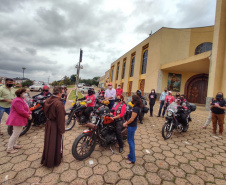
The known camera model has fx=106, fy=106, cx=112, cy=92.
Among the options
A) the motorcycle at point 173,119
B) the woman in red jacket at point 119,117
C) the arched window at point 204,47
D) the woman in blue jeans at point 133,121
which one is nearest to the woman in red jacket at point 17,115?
the woman in red jacket at point 119,117

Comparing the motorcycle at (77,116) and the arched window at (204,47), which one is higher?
the arched window at (204,47)

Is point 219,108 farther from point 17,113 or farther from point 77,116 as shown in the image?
point 17,113

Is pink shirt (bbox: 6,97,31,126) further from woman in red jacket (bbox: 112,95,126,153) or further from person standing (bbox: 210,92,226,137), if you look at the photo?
person standing (bbox: 210,92,226,137)

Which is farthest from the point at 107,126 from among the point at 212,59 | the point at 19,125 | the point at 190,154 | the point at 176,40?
the point at 176,40

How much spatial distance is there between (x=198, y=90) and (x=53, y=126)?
16.6m

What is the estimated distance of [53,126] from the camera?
2.12 metres

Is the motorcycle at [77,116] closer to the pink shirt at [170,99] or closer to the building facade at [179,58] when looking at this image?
the pink shirt at [170,99]

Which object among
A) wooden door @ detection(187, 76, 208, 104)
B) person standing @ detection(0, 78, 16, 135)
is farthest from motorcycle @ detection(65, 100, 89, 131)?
wooden door @ detection(187, 76, 208, 104)

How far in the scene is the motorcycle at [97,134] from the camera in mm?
2531

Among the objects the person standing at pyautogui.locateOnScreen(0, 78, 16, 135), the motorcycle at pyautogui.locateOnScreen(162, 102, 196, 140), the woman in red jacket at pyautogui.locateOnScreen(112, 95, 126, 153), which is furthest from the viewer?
the motorcycle at pyautogui.locateOnScreen(162, 102, 196, 140)

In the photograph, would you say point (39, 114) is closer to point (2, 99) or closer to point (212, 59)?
point (2, 99)

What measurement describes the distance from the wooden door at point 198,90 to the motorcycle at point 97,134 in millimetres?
14588

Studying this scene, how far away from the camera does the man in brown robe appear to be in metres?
2.08

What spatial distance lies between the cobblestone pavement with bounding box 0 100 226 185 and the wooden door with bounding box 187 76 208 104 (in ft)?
39.8
